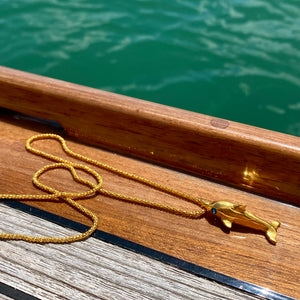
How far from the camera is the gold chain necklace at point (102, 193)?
1184 mm

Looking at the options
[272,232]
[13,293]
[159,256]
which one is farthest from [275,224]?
[13,293]

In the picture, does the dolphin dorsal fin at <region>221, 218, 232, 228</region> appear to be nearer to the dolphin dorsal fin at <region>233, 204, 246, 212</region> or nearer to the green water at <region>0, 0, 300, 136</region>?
the dolphin dorsal fin at <region>233, 204, 246, 212</region>

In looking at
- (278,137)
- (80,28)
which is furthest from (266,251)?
(80,28)

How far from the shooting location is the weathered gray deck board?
3.35ft

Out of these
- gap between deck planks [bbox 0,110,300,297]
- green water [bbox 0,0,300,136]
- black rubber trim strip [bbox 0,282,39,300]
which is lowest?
green water [bbox 0,0,300,136]

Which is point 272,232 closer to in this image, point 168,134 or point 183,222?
point 183,222

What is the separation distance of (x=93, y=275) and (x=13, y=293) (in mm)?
209

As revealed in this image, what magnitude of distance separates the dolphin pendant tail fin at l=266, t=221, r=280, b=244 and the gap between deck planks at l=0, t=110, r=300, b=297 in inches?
0.7

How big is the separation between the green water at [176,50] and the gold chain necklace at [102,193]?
1.48 meters

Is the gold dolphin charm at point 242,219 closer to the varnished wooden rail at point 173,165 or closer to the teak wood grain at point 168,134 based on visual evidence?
the varnished wooden rail at point 173,165

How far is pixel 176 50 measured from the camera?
3.37 meters

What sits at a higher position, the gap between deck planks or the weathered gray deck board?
the weathered gray deck board

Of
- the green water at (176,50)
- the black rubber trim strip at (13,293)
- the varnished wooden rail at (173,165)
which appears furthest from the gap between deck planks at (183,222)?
the green water at (176,50)

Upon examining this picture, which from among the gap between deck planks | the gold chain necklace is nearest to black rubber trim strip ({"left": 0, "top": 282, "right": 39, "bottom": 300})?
the gold chain necklace
